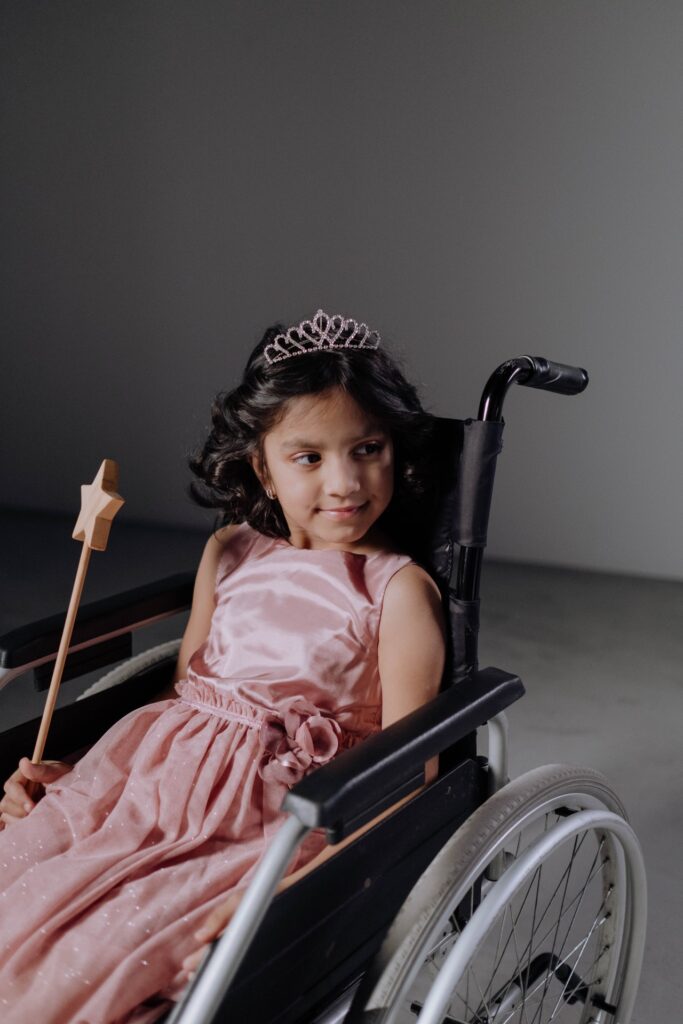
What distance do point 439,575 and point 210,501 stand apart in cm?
36

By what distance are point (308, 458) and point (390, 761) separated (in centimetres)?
48

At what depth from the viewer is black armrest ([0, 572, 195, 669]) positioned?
4.10 feet

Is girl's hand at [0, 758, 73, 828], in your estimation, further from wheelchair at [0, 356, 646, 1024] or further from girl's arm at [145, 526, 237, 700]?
girl's arm at [145, 526, 237, 700]

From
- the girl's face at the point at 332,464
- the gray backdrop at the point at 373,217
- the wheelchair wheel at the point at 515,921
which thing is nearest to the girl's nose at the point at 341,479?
→ the girl's face at the point at 332,464

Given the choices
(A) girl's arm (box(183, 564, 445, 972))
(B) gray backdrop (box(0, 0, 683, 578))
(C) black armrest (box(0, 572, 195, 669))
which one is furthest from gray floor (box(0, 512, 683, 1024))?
(C) black armrest (box(0, 572, 195, 669))

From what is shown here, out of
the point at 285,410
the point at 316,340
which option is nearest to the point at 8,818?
the point at 285,410

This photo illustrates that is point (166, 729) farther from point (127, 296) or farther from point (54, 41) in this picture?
point (54, 41)

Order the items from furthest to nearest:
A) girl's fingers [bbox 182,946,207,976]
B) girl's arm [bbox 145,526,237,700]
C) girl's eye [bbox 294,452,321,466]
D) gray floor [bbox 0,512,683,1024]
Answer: gray floor [bbox 0,512,683,1024], girl's arm [bbox 145,526,237,700], girl's eye [bbox 294,452,321,466], girl's fingers [bbox 182,946,207,976]

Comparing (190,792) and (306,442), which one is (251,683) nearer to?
(190,792)

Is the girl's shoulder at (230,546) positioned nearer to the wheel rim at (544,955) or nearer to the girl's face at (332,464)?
the girl's face at (332,464)

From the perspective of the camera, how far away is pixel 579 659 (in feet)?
9.02

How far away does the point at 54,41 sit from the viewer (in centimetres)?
357

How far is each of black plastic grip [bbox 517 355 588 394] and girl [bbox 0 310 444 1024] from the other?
0.15 m

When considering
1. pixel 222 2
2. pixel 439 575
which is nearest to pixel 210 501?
pixel 439 575
